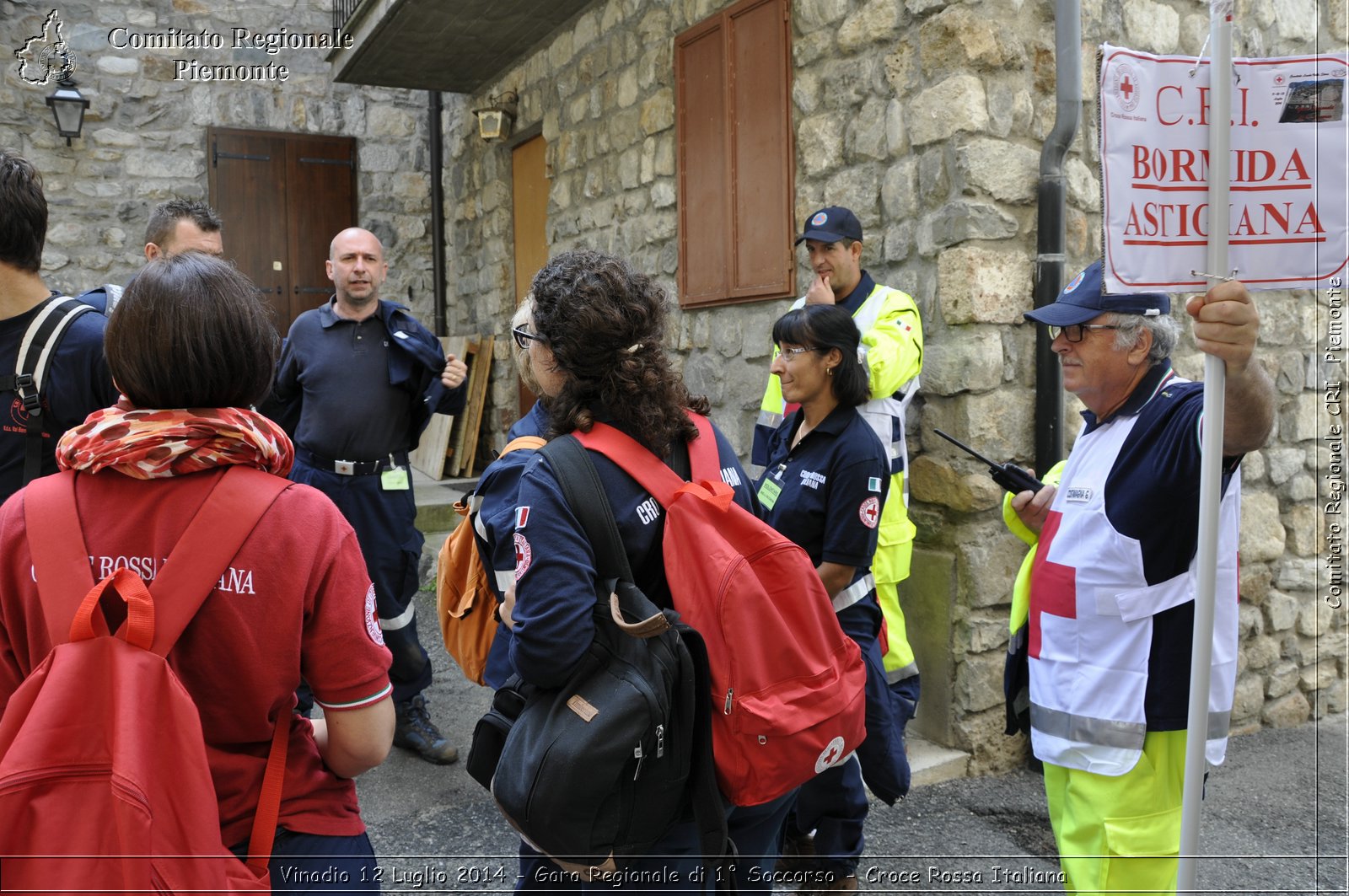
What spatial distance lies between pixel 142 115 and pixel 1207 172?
912 cm

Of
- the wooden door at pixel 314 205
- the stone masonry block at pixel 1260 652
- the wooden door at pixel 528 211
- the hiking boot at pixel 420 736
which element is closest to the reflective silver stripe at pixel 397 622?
the hiking boot at pixel 420 736

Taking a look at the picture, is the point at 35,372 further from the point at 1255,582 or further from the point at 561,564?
the point at 1255,582


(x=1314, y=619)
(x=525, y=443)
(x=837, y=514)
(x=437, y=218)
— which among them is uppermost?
(x=437, y=218)

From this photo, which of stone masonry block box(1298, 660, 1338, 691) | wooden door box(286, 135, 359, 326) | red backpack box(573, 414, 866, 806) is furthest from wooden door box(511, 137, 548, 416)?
red backpack box(573, 414, 866, 806)

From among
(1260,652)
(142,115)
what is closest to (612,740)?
(1260,652)

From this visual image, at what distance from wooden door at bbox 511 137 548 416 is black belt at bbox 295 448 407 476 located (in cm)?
357

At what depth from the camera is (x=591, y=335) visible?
6.09 feet

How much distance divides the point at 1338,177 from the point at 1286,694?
3989 millimetres

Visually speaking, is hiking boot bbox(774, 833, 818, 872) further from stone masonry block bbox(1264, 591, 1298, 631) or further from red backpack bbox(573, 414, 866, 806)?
stone masonry block bbox(1264, 591, 1298, 631)

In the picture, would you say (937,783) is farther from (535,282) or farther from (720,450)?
(535,282)

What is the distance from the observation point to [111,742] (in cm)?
120

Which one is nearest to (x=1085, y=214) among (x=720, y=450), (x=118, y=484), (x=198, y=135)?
(x=720, y=450)

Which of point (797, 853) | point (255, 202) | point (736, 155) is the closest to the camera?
point (797, 853)

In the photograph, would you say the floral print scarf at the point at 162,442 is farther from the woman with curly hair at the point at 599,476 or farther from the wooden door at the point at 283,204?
the wooden door at the point at 283,204
